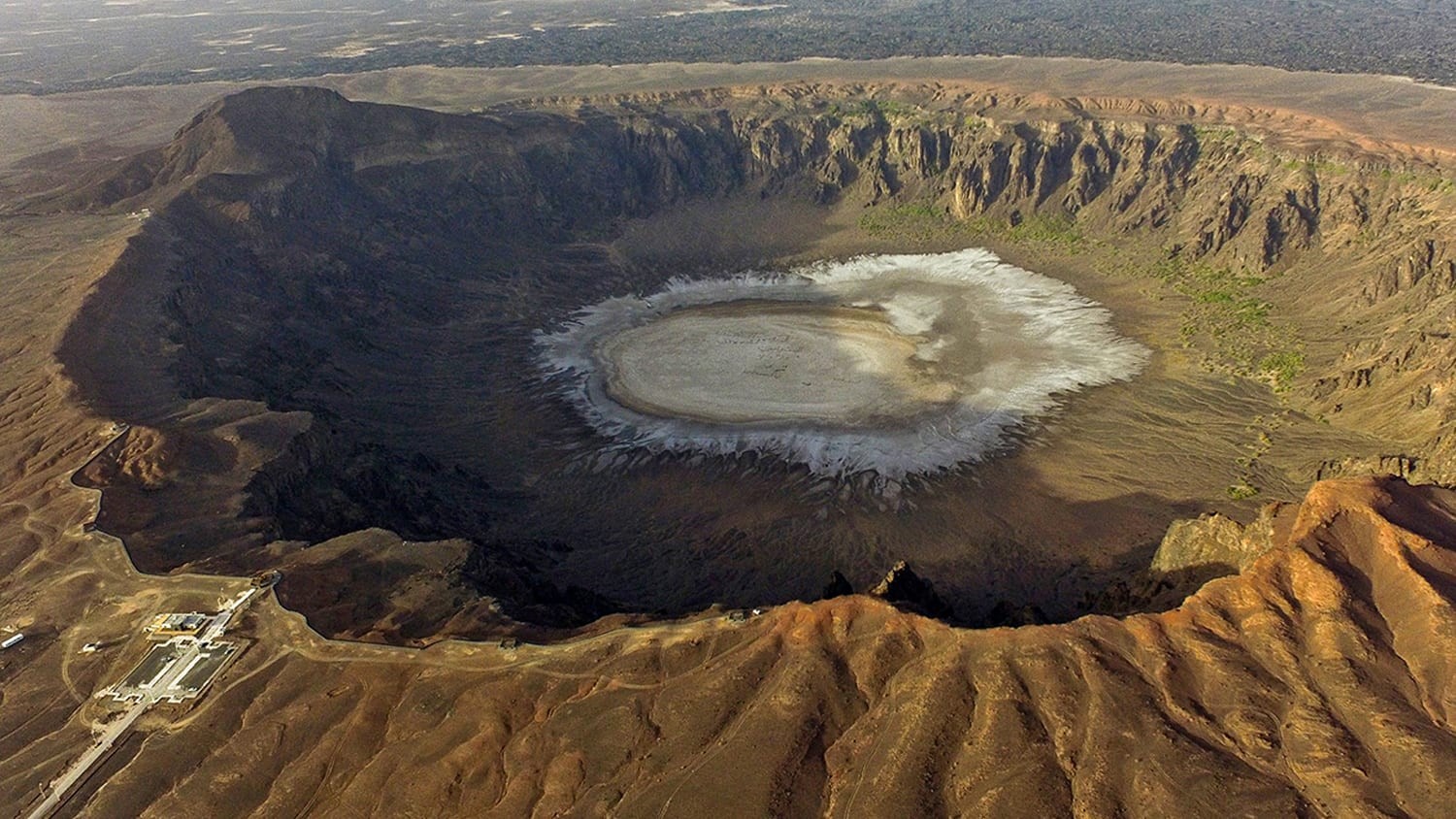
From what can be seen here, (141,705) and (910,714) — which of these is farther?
(141,705)

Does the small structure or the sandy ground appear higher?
the sandy ground

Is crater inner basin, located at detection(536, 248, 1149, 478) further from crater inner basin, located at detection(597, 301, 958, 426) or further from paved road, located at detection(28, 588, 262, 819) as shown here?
paved road, located at detection(28, 588, 262, 819)

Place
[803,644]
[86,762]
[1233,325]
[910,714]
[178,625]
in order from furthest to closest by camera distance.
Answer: [1233,325]
[178,625]
[803,644]
[86,762]
[910,714]

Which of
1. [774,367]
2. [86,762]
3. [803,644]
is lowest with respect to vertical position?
[774,367]

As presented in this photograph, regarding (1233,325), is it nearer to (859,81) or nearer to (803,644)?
(803,644)

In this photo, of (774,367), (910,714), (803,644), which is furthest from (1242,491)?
(803,644)

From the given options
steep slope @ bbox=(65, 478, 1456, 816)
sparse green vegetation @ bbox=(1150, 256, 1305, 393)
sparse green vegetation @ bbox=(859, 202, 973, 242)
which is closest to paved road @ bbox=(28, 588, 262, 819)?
steep slope @ bbox=(65, 478, 1456, 816)
